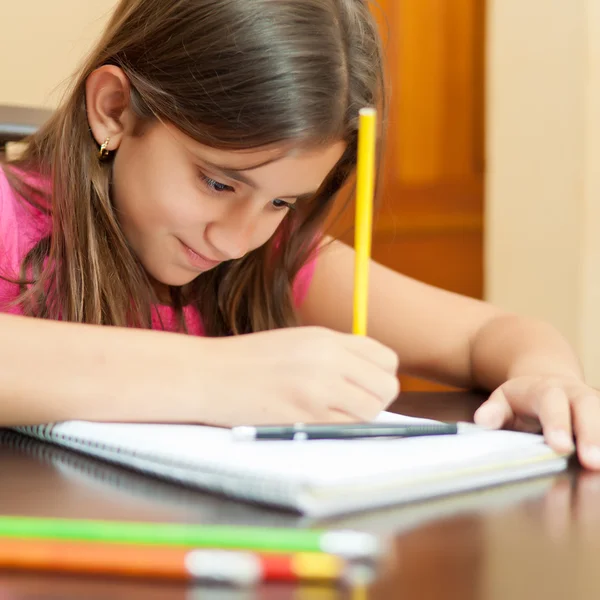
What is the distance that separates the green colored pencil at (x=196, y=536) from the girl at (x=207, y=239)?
241mm

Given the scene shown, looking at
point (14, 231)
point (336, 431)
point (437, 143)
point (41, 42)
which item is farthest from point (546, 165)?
point (336, 431)

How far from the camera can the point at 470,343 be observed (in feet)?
3.33

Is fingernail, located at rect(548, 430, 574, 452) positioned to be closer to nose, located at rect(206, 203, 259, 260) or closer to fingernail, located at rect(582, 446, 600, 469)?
fingernail, located at rect(582, 446, 600, 469)

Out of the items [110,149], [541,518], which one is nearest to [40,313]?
[110,149]

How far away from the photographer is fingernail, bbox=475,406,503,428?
64 cm

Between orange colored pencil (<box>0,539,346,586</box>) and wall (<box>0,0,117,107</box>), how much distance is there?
155 centimetres

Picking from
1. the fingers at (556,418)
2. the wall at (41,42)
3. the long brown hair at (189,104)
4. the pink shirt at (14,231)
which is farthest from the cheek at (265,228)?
the wall at (41,42)

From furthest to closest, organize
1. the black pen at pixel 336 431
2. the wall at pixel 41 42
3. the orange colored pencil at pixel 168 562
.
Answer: the wall at pixel 41 42 < the black pen at pixel 336 431 < the orange colored pencil at pixel 168 562

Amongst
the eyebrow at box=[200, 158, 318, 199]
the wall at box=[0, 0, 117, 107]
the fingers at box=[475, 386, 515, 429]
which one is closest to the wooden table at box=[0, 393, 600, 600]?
the fingers at box=[475, 386, 515, 429]

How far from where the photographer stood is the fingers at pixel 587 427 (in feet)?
1.83

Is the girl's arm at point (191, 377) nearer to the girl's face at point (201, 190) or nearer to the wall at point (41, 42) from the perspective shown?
the girl's face at point (201, 190)

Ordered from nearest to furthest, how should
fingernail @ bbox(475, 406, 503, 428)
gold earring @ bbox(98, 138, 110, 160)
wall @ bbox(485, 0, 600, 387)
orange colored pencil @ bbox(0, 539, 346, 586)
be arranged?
orange colored pencil @ bbox(0, 539, 346, 586)
fingernail @ bbox(475, 406, 503, 428)
gold earring @ bbox(98, 138, 110, 160)
wall @ bbox(485, 0, 600, 387)

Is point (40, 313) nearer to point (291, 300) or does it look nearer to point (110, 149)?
point (110, 149)

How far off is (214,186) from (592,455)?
42 cm
